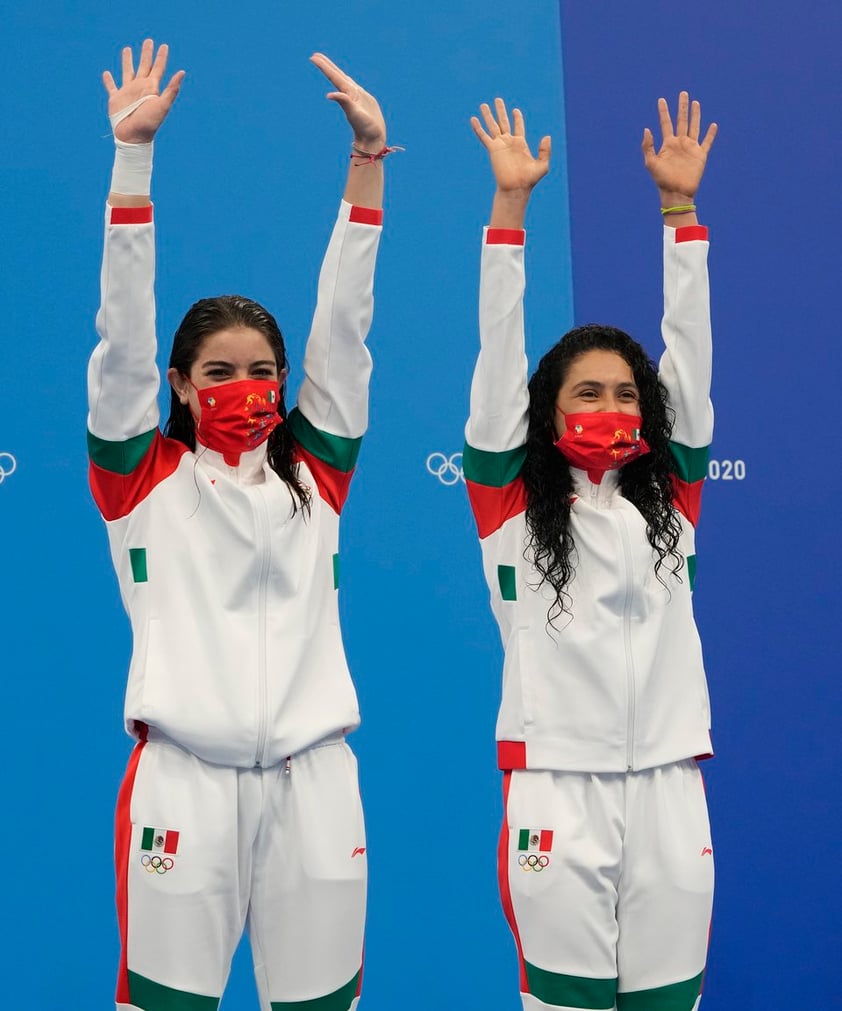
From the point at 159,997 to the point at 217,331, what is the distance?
120 cm

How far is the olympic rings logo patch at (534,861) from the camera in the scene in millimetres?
2623

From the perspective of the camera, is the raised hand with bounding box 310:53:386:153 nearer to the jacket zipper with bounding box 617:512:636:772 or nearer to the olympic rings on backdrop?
the jacket zipper with bounding box 617:512:636:772

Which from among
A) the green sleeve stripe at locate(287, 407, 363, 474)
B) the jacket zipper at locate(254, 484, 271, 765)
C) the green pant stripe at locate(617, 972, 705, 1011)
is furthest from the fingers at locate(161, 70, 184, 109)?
the green pant stripe at locate(617, 972, 705, 1011)

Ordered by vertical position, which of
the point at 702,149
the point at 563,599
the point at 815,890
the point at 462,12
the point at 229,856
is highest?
the point at 462,12

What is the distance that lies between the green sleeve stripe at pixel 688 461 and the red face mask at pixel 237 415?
0.83 metres

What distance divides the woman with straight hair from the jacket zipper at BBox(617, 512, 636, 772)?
0.51 m

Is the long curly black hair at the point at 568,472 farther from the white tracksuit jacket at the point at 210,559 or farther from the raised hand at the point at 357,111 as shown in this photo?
the raised hand at the point at 357,111

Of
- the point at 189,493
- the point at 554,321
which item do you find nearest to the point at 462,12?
the point at 554,321

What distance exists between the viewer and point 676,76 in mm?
3928

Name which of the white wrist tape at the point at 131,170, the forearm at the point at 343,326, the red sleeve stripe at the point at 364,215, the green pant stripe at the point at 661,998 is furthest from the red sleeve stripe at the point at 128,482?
the green pant stripe at the point at 661,998

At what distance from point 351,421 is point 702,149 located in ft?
3.18

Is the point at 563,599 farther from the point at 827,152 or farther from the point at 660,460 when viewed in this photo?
the point at 827,152

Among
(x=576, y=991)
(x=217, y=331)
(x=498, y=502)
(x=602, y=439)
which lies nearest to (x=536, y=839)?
(x=576, y=991)

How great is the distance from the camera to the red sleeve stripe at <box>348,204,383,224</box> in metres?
2.76
